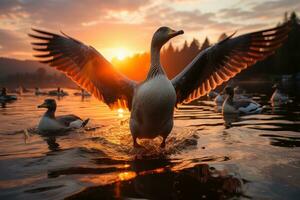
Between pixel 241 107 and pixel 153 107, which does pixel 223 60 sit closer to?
pixel 153 107

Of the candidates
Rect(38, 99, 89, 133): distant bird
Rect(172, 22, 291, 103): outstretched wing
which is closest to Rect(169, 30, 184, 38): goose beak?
Rect(172, 22, 291, 103): outstretched wing

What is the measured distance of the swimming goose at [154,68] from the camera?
26.3 feet

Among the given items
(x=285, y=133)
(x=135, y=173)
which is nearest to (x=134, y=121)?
(x=135, y=173)

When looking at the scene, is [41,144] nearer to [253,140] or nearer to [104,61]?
[104,61]

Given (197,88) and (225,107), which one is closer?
(197,88)

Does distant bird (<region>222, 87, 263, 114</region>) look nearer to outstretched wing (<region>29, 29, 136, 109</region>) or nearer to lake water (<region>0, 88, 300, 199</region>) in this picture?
lake water (<region>0, 88, 300, 199</region>)

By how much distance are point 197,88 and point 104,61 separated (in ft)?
9.48

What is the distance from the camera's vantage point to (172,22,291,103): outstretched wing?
29.6 feet

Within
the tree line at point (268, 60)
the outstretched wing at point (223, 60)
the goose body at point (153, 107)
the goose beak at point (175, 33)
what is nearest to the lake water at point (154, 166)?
the goose body at point (153, 107)

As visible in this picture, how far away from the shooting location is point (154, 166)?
6.56m

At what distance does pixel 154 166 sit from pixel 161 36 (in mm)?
3128

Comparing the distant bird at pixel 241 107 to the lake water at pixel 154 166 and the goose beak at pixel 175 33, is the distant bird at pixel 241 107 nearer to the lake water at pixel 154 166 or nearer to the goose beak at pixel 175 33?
the lake water at pixel 154 166

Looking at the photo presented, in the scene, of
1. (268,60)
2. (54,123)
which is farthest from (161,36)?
(268,60)

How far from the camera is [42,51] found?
9.65 meters
